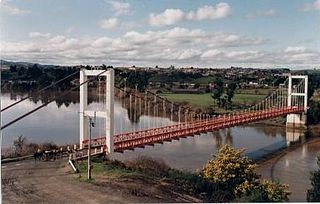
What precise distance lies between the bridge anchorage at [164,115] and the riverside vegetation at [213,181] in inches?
21.0

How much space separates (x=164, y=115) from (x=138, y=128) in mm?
1895

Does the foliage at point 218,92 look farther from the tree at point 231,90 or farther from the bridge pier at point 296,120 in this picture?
the bridge pier at point 296,120

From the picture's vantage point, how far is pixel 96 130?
827cm

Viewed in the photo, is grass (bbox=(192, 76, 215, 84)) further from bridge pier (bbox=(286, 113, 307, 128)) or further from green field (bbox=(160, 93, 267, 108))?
bridge pier (bbox=(286, 113, 307, 128))

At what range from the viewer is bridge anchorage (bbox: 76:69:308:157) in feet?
16.0

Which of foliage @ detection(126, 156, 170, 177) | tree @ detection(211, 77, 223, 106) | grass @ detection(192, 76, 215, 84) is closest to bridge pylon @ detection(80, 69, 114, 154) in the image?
foliage @ detection(126, 156, 170, 177)

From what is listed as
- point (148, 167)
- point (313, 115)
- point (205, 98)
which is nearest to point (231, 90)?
point (205, 98)

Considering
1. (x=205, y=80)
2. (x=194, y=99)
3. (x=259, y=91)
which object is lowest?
(x=194, y=99)

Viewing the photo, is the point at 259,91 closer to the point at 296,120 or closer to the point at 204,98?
the point at 296,120

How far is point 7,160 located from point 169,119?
6967 millimetres

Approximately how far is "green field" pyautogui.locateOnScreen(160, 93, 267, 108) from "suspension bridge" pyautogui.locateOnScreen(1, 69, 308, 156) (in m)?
0.24

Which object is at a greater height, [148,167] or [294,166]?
[148,167]

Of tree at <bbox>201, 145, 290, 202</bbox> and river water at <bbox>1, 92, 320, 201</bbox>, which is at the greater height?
tree at <bbox>201, 145, 290, 202</bbox>

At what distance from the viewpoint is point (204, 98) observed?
11.8 metres
